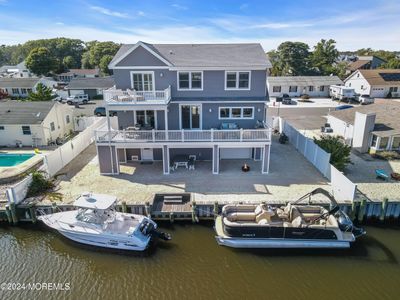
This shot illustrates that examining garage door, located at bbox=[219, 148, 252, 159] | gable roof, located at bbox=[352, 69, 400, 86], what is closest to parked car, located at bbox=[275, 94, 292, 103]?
gable roof, located at bbox=[352, 69, 400, 86]

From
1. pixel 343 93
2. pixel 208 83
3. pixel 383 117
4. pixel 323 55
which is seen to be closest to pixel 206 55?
pixel 208 83

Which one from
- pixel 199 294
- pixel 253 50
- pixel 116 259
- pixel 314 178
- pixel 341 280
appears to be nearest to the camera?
pixel 199 294

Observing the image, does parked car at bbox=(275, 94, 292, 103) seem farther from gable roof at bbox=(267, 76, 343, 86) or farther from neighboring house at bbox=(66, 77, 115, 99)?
neighboring house at bbox=(66, 77, 115, 99)

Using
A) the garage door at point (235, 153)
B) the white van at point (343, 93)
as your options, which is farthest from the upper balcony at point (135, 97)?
the white van at point (343, 93)

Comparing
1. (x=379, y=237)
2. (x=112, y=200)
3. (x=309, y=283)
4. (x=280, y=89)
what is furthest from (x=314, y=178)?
(x=280, y=89)

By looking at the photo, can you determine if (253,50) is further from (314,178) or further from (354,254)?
(354,254)

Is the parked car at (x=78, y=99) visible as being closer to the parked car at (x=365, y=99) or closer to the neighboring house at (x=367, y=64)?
the parked car at (x=365, y=99)
